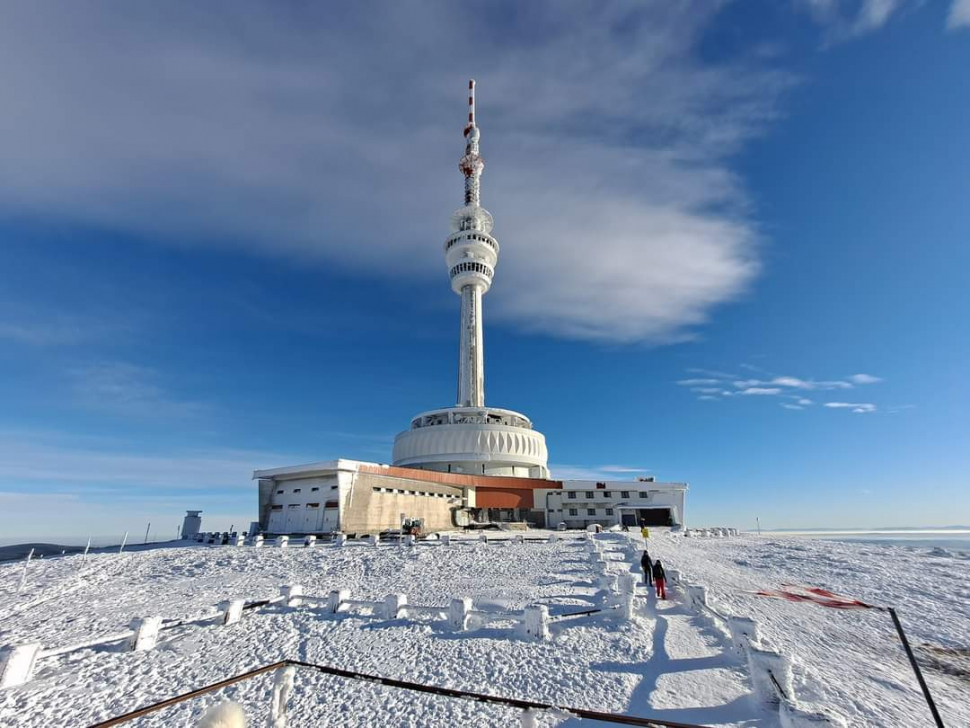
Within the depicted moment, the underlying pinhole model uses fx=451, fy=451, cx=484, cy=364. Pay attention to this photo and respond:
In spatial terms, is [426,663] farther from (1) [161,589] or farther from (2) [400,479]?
(2) [400,479]

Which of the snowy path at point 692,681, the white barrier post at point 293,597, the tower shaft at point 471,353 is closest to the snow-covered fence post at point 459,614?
the snowy path at point 692,681

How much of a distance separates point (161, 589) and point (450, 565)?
12.0m

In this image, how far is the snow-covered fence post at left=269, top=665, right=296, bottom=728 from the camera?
6.20 meters

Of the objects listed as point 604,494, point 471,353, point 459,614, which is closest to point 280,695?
point 459,614

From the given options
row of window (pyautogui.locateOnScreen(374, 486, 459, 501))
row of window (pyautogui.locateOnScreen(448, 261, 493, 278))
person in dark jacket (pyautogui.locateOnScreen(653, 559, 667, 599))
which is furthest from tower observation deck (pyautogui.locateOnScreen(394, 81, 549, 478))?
person in dark jacket (pyautogui.locateOnScreen(653, 559, 667, 599))

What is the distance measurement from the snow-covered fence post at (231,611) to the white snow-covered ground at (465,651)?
0.83ft

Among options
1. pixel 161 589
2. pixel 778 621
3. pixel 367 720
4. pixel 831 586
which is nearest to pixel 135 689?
pixel 367 720

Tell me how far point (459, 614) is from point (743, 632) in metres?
6.40

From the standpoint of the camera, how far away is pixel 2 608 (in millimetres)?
15852

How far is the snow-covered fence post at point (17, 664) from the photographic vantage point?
855 centimetres

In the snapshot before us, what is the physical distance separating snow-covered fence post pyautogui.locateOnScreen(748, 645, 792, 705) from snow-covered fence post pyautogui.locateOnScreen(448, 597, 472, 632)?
645 centimetres

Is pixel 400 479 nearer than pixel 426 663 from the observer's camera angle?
No

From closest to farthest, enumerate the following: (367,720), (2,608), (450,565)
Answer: (367,720)
(2,608)
(450,565)

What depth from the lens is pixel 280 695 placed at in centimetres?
634
